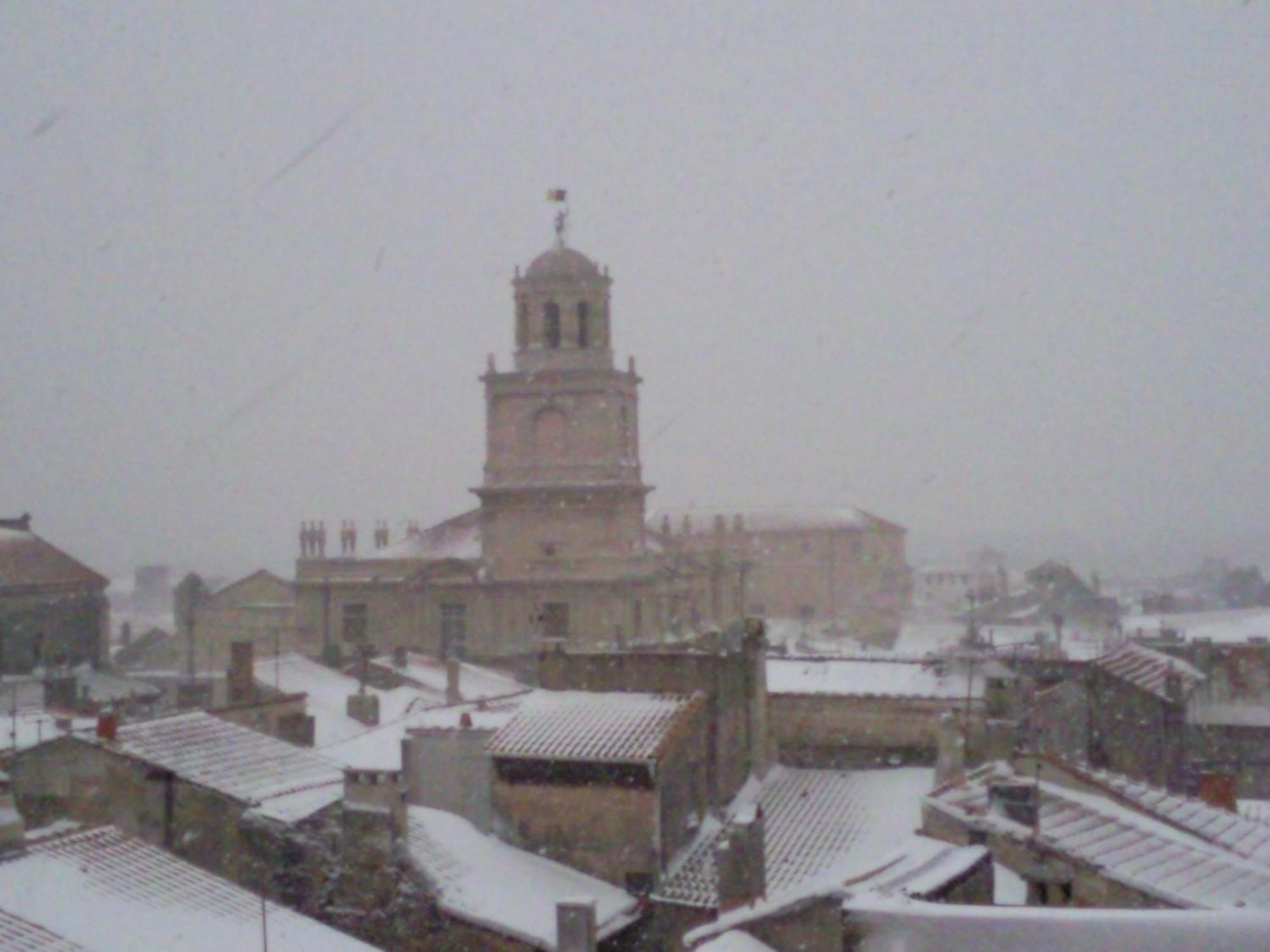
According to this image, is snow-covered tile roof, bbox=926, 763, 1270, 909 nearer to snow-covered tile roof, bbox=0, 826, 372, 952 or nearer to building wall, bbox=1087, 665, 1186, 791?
snow-covered tile roof, bbox=0, 826, 372, 952

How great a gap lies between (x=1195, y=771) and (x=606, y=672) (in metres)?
15.2

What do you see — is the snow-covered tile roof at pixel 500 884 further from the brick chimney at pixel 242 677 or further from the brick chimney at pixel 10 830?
the brick chimney at pixel 242 677

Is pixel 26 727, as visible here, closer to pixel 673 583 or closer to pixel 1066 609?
pixel 673 583

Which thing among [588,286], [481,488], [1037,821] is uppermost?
[588,286]

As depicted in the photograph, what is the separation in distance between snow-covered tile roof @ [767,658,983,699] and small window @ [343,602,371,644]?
31.5 meters

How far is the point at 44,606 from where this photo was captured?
158 feet

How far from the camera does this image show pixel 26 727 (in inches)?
875

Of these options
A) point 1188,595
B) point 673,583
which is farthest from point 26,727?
point 1188,595

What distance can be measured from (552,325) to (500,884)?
37086mm

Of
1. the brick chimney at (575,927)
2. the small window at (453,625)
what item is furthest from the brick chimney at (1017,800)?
the small window at (453,625)

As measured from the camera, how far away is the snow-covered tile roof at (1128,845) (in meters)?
15.2

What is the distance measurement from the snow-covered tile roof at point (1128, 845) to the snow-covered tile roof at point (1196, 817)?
27 cm

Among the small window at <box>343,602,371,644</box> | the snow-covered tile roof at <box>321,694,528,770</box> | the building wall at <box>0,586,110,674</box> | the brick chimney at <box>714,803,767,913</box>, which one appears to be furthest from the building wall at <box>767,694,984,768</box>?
the small window at <box>343,602,371,644</box>

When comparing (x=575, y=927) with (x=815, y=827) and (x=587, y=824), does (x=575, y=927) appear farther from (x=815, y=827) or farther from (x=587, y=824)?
(x=815, y=827)
